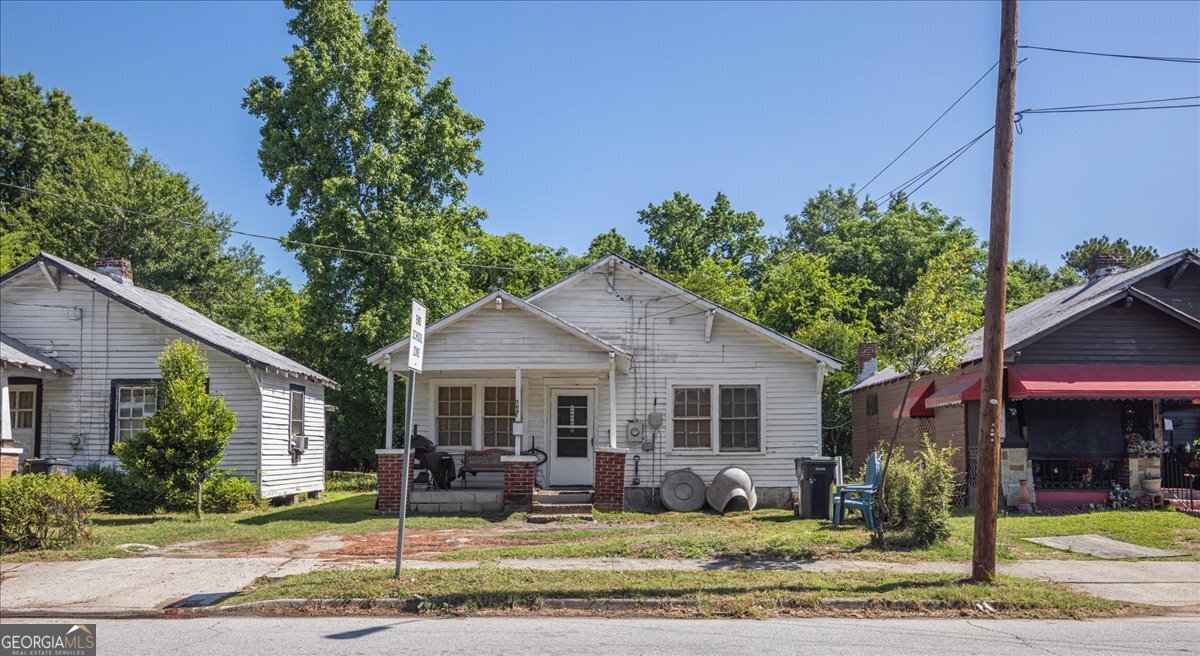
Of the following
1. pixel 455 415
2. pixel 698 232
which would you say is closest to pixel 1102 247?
pixel 698 232

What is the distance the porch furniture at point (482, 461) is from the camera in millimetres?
18953

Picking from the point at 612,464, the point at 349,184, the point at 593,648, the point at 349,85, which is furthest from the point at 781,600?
the point at 349,85

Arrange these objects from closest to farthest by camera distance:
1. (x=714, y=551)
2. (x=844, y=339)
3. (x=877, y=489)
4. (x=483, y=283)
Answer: (x=714, y=551) → (x=877, y=489) → (x=844, y=339) → (x=483, y=283)

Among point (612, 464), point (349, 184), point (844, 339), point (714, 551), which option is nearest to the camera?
point (714, 551)

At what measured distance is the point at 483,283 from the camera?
142 feet

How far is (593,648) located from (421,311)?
4.27 m

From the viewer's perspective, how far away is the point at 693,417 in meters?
20.1

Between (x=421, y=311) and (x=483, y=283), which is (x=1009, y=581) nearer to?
(x=421, y=311)

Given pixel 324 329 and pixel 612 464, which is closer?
pixel 612 464

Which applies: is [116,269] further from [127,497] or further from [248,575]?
[248,575]

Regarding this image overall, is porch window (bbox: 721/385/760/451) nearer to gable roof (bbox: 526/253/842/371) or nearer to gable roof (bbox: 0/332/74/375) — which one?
gable roof (bbox: 526/253/842/371)

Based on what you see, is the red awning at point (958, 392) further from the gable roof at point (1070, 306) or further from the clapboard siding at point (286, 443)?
the clapboard siding at point (286, 443)

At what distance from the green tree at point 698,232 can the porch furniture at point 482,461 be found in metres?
29.8

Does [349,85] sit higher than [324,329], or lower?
higher
